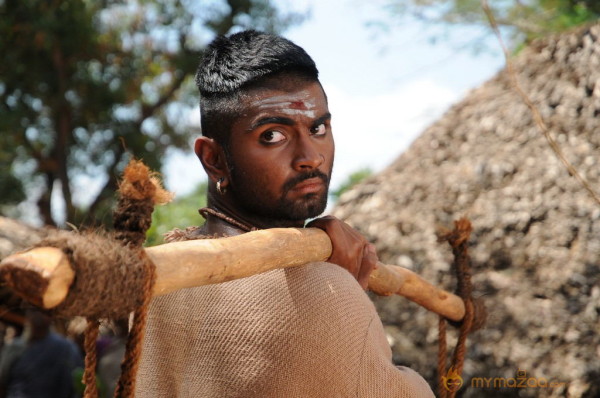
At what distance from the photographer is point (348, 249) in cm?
201

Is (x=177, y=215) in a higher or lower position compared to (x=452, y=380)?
lower

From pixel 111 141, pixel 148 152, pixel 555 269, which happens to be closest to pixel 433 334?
pixel 555 269

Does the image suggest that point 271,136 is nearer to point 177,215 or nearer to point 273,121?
point 273,121

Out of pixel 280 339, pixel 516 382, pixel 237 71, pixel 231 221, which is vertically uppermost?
pixel 237 71

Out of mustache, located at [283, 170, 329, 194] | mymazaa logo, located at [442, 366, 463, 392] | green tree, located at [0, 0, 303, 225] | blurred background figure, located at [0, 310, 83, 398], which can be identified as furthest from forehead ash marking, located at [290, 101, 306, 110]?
green tree, located at [0, 0, 303, 225]

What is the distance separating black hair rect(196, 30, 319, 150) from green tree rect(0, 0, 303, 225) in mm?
9090

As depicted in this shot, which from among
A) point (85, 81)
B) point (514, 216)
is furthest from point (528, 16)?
point (85, 81)

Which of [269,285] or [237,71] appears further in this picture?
[237,71]

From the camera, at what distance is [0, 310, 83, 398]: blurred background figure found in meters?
5.87

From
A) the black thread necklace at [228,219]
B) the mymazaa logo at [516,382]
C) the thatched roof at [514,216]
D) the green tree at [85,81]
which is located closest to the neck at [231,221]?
the black thread necklace at [228,219]

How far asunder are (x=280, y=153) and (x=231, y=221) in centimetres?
25

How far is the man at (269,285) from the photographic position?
1.70 meters

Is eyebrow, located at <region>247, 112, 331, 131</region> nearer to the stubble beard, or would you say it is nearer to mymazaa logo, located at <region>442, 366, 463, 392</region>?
the stubble beard

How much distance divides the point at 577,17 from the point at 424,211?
2705mm
